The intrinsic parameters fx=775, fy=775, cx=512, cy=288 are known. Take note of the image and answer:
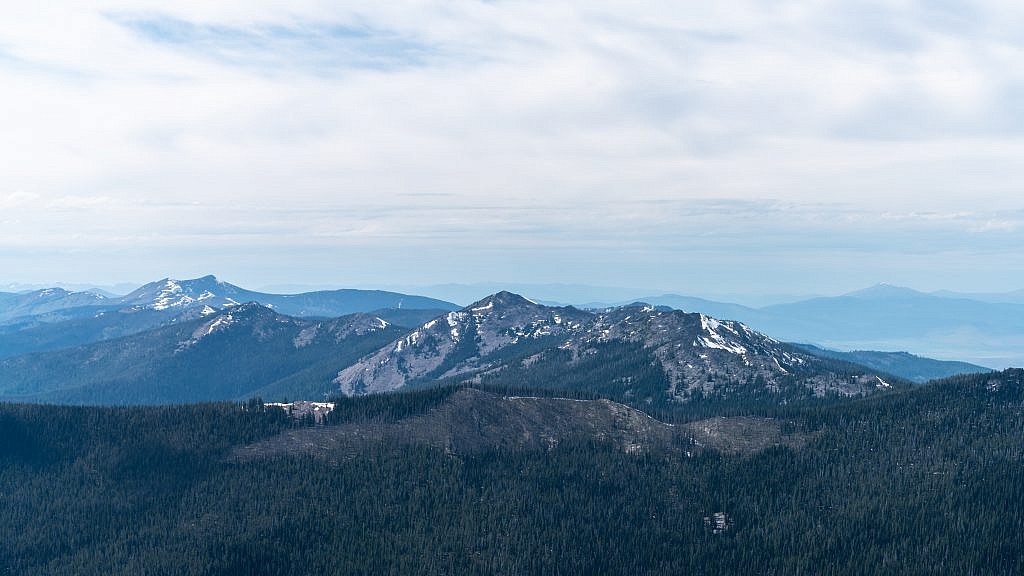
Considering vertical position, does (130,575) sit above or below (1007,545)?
below

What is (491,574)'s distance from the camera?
7805 inches

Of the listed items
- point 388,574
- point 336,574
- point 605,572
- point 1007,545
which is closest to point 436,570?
point 388,574

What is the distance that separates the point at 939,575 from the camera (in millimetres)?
184250

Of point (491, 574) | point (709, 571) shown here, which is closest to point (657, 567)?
point (709, 571)

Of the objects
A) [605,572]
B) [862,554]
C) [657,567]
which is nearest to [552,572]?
[605,572]

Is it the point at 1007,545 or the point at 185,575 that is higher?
the point at 1007,545

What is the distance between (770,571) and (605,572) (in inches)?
1609

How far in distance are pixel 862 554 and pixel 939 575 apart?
17.3 metres

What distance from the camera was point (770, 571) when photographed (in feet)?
632

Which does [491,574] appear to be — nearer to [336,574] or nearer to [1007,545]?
[336,574]

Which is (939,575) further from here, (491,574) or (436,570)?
(436,570)

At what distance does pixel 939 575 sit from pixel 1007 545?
25.1 meters

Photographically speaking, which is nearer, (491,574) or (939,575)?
(939,575)

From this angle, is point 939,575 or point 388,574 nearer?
point 939,575
